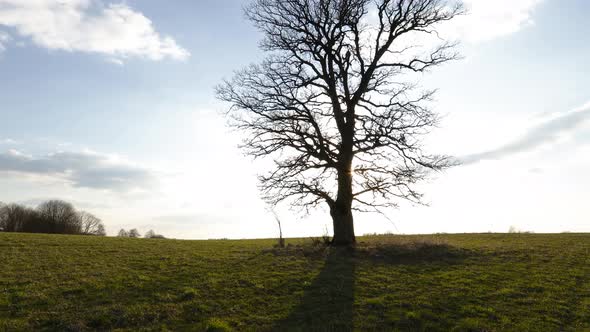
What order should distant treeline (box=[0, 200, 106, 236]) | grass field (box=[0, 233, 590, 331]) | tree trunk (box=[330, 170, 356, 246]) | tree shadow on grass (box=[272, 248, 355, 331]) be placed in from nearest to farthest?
tree shadow on grass (box=[272, 248, 355, 331])
grass field (box=[0, 233, 590, 331])
tree trunk (box=[330, 170, 356, 246])
distant treeline (box=[0, 200, 106, 236])

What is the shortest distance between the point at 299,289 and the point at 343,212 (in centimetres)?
928

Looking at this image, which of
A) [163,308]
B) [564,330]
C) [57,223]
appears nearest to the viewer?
[564,330]

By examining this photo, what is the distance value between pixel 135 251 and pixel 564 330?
2059cm

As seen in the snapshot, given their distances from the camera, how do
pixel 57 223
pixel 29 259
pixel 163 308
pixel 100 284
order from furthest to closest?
pixel 57 223 → pixel 29 259 → pixel 100 284 → pixel 163 308

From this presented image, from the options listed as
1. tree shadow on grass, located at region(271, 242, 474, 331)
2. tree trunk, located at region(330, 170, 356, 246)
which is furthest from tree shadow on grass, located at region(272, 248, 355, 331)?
tree trunk, located at region(330, 170, 356, 246)

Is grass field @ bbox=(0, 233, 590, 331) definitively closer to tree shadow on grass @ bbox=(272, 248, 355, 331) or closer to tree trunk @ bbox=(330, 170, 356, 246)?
tree shadow on grass @ bbox=(272, 248, 355, 331)

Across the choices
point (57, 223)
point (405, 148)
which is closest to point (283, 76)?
point (405, 148)

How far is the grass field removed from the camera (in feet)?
39.9

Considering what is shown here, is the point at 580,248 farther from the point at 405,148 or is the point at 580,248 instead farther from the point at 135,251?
the point at 135,251

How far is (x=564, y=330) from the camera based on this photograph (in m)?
11.8

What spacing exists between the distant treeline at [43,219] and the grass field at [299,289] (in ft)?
175

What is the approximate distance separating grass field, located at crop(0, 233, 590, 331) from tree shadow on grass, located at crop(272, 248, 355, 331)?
0.04 meters

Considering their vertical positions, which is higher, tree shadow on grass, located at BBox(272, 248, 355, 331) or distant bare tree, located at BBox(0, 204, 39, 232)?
distant bare tree, located at BBox(0, 204, 39, 232)

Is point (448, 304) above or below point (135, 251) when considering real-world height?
below
